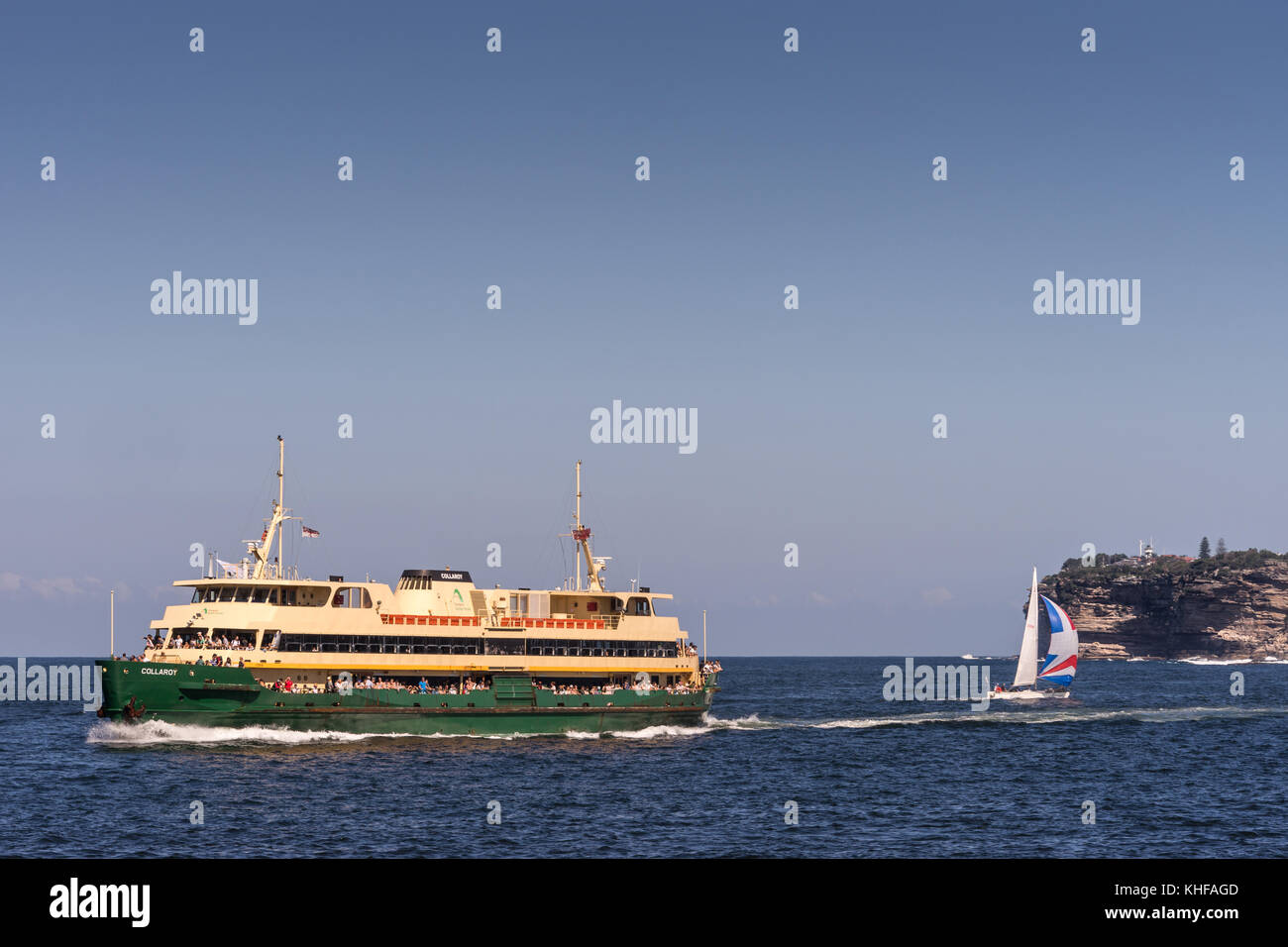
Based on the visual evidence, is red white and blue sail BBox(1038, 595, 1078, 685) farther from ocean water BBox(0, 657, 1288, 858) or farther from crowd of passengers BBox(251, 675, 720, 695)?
crowd of passengers BBox(251, 675, 720, 695)

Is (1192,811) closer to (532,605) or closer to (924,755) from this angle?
(924,755)

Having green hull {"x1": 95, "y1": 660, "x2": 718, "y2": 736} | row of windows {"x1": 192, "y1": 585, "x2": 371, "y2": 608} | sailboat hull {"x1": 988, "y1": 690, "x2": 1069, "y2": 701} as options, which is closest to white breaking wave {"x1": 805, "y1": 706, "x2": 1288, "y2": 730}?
sailboat hull {"x1": 988, "y1": 690, "x2": 1069, "y2": 701}

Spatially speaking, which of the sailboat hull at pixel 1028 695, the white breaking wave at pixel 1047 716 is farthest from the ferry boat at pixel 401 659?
the sailboat hull at pixel 1028 695

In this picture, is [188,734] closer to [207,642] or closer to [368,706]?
[207,642]

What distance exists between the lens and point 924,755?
2480 inches

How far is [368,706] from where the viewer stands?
6056 cm

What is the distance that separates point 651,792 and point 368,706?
19.4 m

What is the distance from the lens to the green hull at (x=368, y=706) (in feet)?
188

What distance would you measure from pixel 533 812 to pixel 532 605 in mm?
26354

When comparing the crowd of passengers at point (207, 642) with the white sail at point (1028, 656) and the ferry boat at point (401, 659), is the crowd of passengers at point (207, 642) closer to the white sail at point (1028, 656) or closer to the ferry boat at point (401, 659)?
the ferry boat at point (401, 659)

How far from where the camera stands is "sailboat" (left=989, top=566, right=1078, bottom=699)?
115062mm
